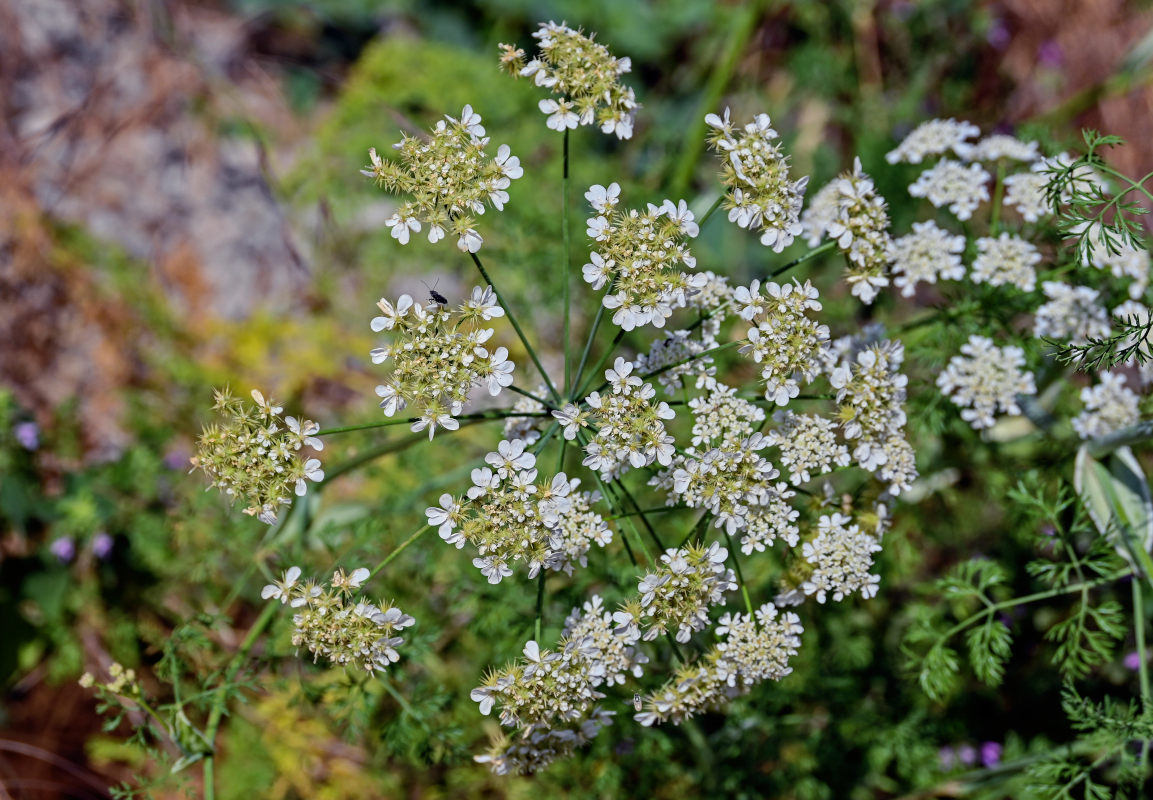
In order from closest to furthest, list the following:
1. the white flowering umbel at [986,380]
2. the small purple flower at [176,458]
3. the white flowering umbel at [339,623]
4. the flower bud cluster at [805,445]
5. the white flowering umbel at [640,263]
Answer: the white flowering umbel at [339,623]
the white flowering umbel at [640,263]
the flower bud cluster at [805,445]
the white flowering umbel at [986,380]
the small purple flower at [176,458]

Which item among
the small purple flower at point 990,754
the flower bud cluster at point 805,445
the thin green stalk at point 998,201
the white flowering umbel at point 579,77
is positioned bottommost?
the small purple flower at point 990,754

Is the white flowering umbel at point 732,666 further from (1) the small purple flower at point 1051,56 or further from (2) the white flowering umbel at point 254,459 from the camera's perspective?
(1) the small purple flower at point 1051,56

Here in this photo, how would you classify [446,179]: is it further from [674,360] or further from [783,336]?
[783,336]

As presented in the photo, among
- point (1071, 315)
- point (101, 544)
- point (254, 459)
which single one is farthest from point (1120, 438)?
point (101, 544)

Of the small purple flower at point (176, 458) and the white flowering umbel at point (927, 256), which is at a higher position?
the small purple flower at point (176, 458)

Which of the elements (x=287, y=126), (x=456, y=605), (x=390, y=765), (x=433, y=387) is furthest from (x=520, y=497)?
(x=287, y=126)

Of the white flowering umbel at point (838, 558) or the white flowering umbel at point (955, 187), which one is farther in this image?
the white flowering umbel at point (955, 187)

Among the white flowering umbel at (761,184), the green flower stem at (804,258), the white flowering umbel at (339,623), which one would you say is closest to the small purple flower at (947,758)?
the green flower stem at (804,258)
